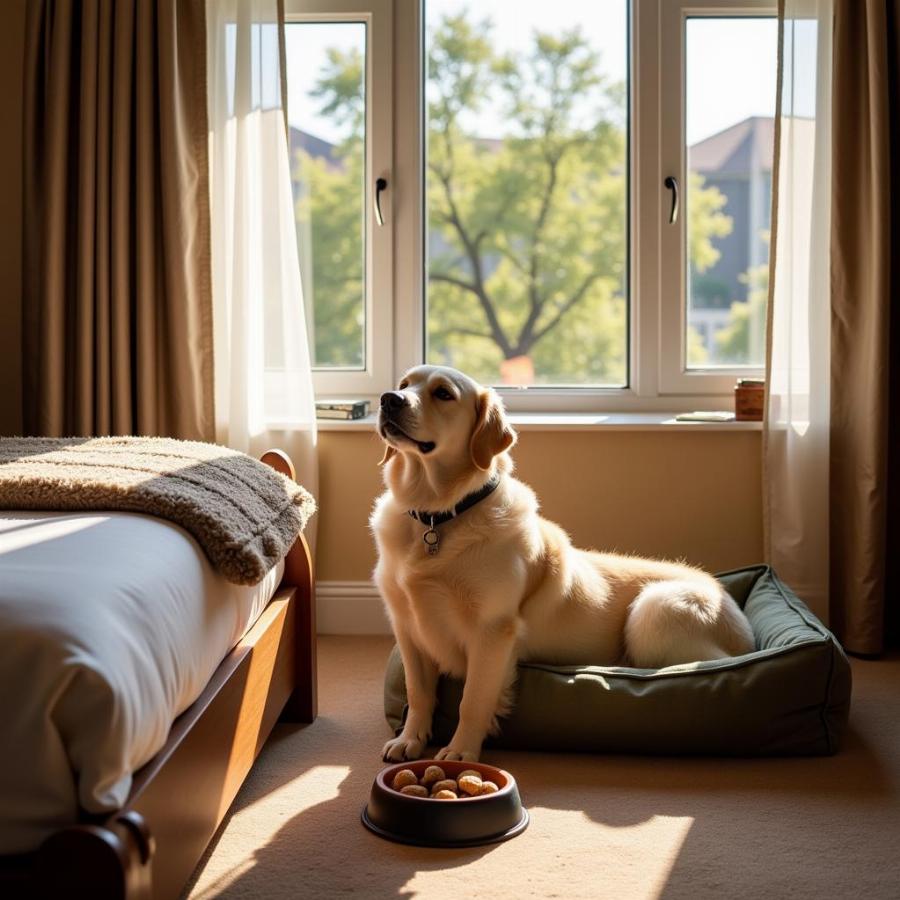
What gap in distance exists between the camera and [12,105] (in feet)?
12.0

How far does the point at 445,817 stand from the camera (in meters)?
1.98

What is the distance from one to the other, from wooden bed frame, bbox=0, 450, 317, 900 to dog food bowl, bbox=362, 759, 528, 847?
260 millimetres

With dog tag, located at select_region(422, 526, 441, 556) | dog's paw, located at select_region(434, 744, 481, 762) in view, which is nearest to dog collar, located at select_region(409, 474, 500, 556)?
dog tag, located at select_region(422, 526, 441, 556)

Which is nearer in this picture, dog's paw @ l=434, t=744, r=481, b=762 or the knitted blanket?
the knitted blanket

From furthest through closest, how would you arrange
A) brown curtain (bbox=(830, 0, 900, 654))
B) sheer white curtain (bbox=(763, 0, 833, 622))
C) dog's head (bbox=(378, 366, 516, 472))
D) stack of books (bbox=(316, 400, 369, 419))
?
stack of books (bbox=(316, 400, 369, 419)), sheer white curtain (bbox=(763, 0, 833, 622)), brown curtain (bbox=(830, 0, 900, 654)), dog's head (bbox=(378, 366, 516, 472))

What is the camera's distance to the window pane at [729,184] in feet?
Answer: 12.1

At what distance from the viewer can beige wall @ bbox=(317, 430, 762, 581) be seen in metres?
3.55

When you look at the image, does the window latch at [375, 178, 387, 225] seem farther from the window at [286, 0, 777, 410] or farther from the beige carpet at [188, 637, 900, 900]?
the beige carpet at [188, 637, 900, 900]

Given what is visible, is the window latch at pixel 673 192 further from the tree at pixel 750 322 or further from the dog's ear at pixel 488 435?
the dog's ear at pixel 488 435

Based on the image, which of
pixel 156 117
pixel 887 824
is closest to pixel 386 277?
pixel 156 117

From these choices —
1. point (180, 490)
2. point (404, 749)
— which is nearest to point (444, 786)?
point (404, 749)

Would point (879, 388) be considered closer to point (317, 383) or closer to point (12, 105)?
point (317, 383)

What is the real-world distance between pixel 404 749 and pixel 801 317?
1.82m

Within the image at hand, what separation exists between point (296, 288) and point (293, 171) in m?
0.48
